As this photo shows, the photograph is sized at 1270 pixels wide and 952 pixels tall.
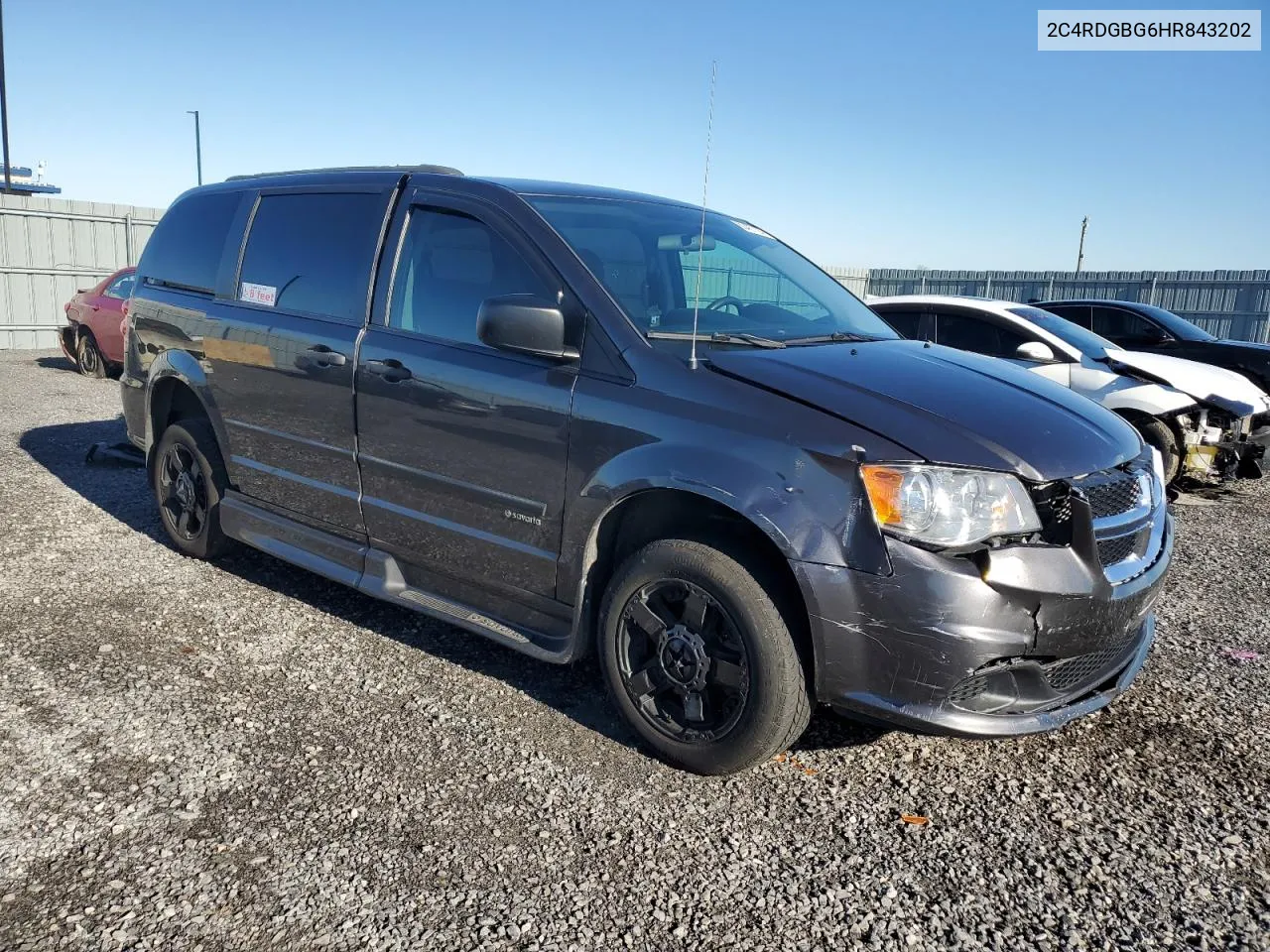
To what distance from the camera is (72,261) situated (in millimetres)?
18578

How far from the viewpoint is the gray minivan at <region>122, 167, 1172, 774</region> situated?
2.68 meters

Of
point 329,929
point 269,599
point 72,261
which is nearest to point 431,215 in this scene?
point 269,599

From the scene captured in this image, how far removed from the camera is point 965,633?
2.61 m

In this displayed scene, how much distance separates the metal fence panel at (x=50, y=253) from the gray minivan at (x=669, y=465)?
15.9 meters

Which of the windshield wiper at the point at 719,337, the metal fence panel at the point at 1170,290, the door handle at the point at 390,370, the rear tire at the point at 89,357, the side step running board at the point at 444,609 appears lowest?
the side step running board at the point at 444,609

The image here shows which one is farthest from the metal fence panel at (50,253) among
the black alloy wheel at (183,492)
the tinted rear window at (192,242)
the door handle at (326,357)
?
the door handle at (326,357)

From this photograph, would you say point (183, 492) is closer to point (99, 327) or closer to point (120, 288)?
point (120, 288)

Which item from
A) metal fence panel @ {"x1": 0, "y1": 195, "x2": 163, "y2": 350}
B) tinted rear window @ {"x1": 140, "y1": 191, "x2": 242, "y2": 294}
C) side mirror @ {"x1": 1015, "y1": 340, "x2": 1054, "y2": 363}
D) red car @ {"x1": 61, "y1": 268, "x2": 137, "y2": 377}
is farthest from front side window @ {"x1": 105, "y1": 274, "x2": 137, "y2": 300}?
side mirror @ {"x1": 1015, "y1": 340, "x2": 1054, "y2": 363}

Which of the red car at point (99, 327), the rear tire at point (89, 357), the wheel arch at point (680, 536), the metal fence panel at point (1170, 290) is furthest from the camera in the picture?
the metal fence panel at point (1170, 290)

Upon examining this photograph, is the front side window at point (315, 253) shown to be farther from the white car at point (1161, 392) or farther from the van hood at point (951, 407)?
the white car at point (1161, 392)

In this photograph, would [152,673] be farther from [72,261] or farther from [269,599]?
[72,261]

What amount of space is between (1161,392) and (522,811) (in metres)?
6.83

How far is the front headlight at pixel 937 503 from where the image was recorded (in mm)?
2633

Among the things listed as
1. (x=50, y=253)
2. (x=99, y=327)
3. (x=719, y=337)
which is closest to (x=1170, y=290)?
(x=99, y=327)
